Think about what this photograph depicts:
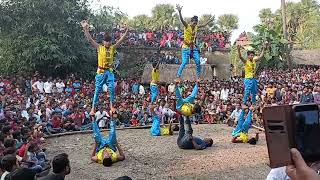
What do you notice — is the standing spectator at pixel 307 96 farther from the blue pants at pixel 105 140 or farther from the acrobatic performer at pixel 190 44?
the blue pants at pixel 105 140

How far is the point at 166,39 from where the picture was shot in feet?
92.0

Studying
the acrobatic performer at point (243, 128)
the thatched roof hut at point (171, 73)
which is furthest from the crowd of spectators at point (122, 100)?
the acrobatic performer at point (243, 128)

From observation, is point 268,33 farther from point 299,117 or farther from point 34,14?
point 299,117

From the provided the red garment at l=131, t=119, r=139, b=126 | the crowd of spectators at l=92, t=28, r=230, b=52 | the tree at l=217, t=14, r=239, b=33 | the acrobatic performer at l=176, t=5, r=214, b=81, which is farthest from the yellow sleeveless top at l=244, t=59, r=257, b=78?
the tree at l=217, t=14, r=239, b=33

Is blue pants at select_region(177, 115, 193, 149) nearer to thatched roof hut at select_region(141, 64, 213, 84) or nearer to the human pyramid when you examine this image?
the human pyramid

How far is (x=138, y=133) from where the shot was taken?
48.1 ft

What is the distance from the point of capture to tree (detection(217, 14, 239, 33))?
53062 mm

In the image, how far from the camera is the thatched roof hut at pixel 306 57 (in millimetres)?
29758

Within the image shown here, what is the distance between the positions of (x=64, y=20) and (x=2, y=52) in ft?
11.7

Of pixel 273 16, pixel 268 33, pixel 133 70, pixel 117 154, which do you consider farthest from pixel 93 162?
pixel 273 16

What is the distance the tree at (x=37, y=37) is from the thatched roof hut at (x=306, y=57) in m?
15.7

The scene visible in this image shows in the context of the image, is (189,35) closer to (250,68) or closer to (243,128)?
(250,68)

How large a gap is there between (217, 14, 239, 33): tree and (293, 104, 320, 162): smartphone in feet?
171

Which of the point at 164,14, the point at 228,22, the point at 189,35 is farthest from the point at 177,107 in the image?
the point at 228,22
